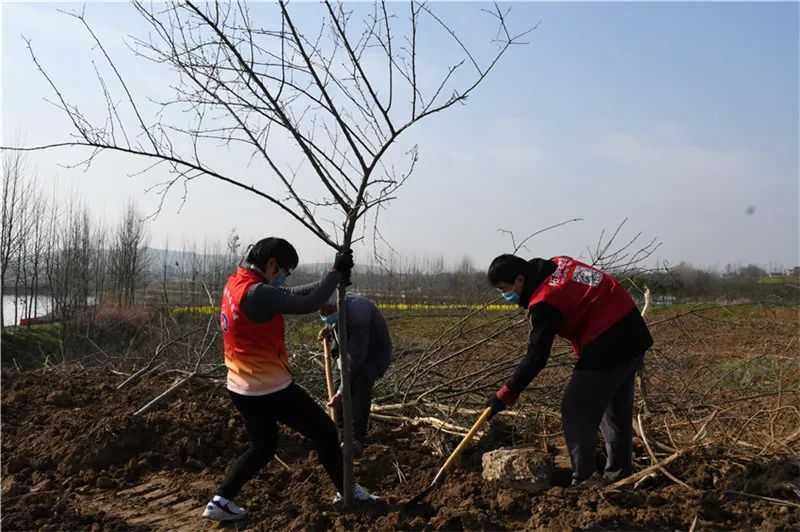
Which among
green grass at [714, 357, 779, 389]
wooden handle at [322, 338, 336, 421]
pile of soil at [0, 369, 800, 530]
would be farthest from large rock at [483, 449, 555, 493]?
green grass at [714, 357, 779, 389]

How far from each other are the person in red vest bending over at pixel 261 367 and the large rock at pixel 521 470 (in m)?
0.98

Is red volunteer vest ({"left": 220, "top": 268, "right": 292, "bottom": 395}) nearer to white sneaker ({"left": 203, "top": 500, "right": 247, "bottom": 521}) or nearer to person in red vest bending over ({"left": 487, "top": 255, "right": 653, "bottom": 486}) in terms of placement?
white sneaker ({"left": 203, "top": 500, "right": 247, "bottom": 521})

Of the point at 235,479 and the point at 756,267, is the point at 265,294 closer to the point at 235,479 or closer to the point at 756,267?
the point at 235,479

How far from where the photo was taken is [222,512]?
3.28 meters

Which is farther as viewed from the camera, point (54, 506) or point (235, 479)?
point (54, 506)

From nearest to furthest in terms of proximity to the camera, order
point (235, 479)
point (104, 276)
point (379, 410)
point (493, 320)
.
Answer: point (235, 479), point (379, 410), point (493, 320), point (104, 276)

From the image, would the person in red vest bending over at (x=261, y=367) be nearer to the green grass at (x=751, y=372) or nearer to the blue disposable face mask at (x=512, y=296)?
the blue disposable face mask at (x=512, y=296)

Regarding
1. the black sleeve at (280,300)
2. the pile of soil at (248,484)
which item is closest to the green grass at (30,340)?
the pile of soil at (248,484)

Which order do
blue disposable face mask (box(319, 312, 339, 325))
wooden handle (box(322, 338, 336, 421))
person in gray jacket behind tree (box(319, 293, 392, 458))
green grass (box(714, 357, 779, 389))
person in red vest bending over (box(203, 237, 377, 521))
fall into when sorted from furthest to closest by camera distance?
green grass (box(714, 357, 779, 389)), wooden handle (box(322, 338, 336, 421)), person in gray jacket behind tree (box(319, 293, 392, 458)), blue disposable face mask (box(319, 312, 339, 325)), person in red vest bending over (box(203, 237, 377, 521))

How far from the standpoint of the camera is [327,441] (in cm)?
332

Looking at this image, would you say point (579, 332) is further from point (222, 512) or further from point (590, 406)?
point (222, 512)

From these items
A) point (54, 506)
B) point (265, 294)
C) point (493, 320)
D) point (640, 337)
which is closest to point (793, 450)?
point (640, 337)

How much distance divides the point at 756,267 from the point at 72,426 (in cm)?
2332

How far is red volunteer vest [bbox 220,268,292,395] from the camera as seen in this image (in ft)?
10.4
